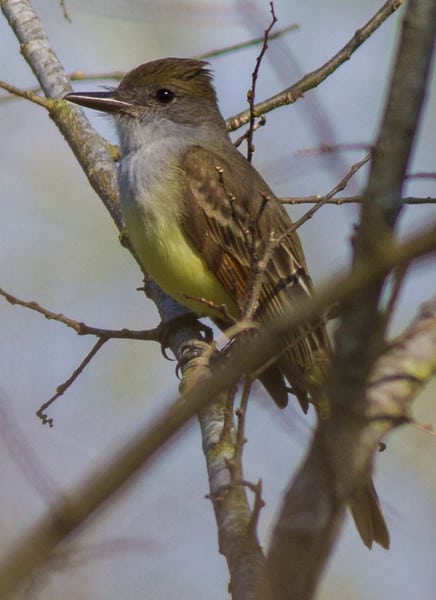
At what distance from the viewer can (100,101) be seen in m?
6.71

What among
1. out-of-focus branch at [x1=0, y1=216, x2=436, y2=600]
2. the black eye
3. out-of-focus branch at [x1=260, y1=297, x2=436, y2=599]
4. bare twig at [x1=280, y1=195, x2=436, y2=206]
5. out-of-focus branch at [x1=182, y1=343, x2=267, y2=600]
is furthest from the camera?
the black eye

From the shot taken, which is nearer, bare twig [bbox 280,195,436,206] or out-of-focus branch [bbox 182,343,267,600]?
out-of-focus branch [bbox 182,343,267,600]

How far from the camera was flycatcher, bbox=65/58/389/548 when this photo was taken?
18.8ft

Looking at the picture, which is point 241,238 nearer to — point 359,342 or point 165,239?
point 165,239

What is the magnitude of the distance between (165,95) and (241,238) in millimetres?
1441

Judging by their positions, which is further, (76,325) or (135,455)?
(76,325)

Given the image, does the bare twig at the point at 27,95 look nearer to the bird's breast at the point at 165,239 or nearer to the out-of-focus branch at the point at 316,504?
the bird's breast at the point at 165,239

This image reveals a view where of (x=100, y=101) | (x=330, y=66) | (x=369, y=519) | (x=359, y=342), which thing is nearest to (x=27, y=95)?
(x=100, y=101)

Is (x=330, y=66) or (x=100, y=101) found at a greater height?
(x=100, y=101)

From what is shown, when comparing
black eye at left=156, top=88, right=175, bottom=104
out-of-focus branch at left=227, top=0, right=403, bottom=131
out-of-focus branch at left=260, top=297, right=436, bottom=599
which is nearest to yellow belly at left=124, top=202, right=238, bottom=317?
out-of-focus branch at left=227, top=0, right=403, bottom=131

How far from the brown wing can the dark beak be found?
2.33 ft

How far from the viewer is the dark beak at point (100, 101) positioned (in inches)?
256

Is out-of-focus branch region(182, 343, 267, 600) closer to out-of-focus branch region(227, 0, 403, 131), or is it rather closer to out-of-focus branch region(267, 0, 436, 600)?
out-of-focus branch region(267, 0, 436, 600)

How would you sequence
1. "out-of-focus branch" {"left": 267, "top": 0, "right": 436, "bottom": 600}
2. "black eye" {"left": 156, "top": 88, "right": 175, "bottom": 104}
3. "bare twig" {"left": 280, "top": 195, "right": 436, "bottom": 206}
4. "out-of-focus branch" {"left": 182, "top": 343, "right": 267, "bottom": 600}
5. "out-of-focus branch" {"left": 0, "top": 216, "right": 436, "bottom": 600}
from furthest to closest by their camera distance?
"black eye" {"left": 156, "top": 88, "right": 175, "bottom": 104}, "bare twig" {"left": 280, "top": 195, "right": 436, "bottom": 206}, "out-of-focus branch" {"left": 182, "top": 343, "right": 267, "bottom": 600}, "out-of-focus branch" {"left": 267, "top": 0, "right": 436, "bottom": 600}, "out-of-focus branch" {"left": 0, "top": 216, "right": 436, "bottom": 600}
